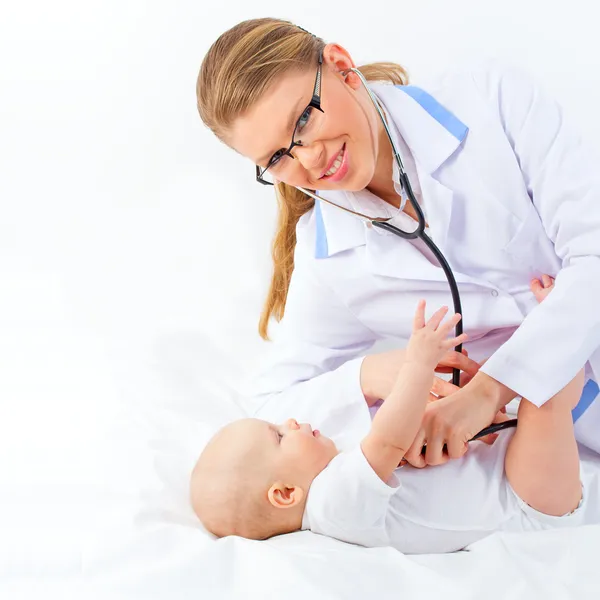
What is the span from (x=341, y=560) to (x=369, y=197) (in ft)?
2.41

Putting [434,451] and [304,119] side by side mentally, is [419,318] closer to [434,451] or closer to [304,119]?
[434,451]

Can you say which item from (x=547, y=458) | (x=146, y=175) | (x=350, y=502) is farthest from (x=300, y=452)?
(x=146, y=175)

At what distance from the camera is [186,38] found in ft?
8.13

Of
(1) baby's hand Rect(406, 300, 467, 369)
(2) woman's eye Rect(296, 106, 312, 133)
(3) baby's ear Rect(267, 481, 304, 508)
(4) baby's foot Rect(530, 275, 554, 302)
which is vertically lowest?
(3) baby's ear Rect(267, 481, 304, 508)

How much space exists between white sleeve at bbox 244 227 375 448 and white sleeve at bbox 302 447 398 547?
28 cm

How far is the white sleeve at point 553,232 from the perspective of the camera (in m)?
1.50

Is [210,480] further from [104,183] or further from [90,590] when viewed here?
[104,183]

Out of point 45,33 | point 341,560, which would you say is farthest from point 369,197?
point 45,33

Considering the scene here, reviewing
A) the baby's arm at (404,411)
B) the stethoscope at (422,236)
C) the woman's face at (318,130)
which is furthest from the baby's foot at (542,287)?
the woman's face at (318,130)

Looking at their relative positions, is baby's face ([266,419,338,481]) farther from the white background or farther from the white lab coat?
the white background

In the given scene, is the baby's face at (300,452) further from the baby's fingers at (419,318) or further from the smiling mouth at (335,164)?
the smiling mouth at (335,164)

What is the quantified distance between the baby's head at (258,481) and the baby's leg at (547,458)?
329 mm

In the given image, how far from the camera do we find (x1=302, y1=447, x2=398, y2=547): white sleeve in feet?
4.64

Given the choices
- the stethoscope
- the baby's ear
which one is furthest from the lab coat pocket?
the baby's ear
